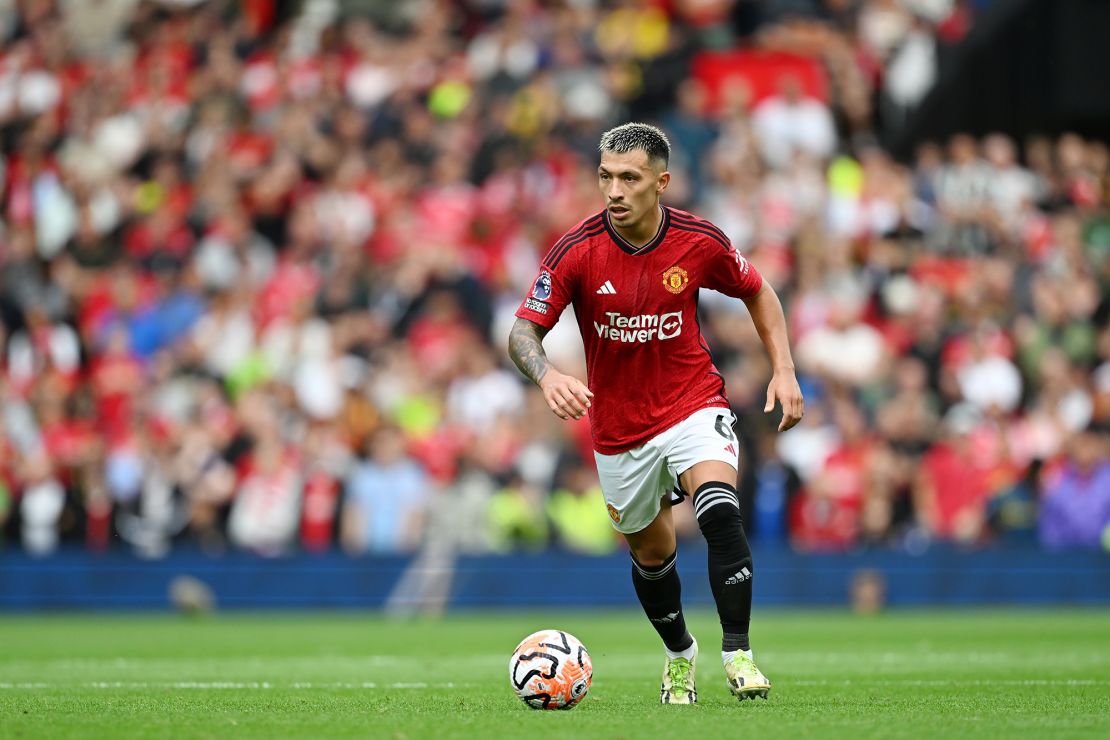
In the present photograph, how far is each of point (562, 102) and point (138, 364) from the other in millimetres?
6505

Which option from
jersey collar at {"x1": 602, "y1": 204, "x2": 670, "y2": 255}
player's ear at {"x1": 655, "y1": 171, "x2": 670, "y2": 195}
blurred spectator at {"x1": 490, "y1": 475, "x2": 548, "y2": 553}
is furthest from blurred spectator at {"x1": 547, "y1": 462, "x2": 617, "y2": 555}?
player's ear at {"x1": 655, "y1": 171, "x2": 670, "y2": 195}

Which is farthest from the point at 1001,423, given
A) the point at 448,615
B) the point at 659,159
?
the point at 659,159

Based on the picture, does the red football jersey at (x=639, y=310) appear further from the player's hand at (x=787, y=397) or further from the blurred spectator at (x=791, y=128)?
the blurred spectator at (x=791, y=128)

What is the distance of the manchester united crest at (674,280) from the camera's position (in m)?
8.66

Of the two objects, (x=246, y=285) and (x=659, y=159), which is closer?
(x=659, y=159)

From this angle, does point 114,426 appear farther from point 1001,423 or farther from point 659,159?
point 659,159

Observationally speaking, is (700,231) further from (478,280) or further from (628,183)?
Answer: (478,280)

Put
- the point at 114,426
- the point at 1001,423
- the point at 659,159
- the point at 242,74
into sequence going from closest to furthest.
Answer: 1. the point at 659,159
2. the point at 1001,423
3. the point at 114,426
4. the point at 242,74

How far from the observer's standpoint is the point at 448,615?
19656mm

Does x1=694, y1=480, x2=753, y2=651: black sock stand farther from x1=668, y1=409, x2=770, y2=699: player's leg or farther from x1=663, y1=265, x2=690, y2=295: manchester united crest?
x1=663, y1=265, x2=690, y2=295: manchester united crest

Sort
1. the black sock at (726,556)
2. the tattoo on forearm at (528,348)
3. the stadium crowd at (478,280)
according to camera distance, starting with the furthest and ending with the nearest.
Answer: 1. the stadium crowd at (478,280)
2. the tattoo on forearm at (528,348)
3. the black sock at (726,556)

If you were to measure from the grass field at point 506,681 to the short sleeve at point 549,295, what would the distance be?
72.7 inches

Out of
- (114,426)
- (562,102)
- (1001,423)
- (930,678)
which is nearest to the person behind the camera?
(930,678)


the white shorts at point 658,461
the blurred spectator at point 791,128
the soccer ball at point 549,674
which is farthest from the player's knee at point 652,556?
the blurred spectator at point 791,128
